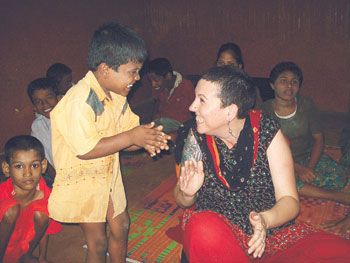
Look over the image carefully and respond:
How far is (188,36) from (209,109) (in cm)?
558

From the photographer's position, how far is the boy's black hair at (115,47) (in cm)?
220

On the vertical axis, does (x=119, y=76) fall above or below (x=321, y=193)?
above

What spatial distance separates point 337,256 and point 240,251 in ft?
1.72

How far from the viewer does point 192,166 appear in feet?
6.81

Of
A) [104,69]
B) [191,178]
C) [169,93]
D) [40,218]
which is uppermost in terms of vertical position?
[104,69]

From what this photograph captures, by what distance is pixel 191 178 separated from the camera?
6.79 feet

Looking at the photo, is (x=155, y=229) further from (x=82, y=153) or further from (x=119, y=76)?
(x=119, y=76)

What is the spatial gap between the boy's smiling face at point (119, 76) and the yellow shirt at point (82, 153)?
6 cm

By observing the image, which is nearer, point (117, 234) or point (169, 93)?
point (117, 234)

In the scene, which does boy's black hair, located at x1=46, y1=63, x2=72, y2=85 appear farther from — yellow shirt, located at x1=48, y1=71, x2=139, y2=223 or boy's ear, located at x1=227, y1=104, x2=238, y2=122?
boy's ear, located at x1=227, y1=104, x2=238, y2=122

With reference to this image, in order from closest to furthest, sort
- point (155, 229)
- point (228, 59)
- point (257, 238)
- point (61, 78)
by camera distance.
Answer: point (257, 238), point (155, 229), point (228, 59), point (61, 78)

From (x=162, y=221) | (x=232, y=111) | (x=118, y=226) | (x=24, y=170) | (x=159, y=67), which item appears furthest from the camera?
(x=159, y=67)

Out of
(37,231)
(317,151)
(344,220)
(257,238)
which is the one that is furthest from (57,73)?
(344,220)

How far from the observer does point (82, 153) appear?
6.79 feet
